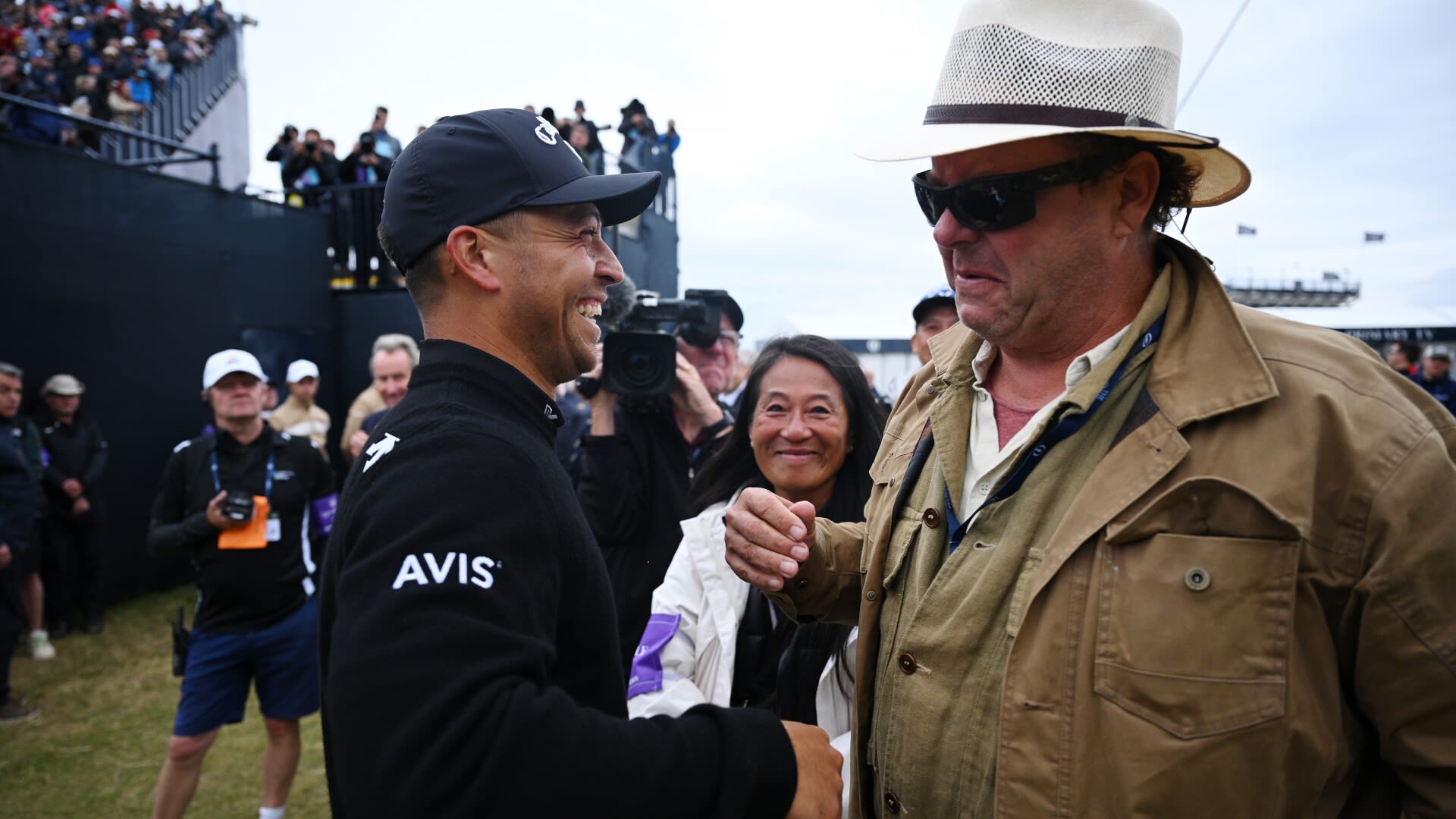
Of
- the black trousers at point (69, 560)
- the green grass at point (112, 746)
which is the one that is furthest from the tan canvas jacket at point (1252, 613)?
the black trousers at point (69, 560)

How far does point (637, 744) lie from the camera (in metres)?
1.16

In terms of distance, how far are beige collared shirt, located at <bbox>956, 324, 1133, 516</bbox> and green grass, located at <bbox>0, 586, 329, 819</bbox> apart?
397cm

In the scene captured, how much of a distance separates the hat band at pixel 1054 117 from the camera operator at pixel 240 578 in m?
3.52

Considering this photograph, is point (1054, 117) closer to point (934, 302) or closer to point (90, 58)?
point (934, 302)

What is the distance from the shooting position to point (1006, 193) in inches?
60.4

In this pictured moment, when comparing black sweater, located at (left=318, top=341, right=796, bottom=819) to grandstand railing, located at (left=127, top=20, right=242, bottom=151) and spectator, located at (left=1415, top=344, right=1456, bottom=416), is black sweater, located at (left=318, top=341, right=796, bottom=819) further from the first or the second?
spectator, located at (left=1415, top=344, right=1456, bottom=416)

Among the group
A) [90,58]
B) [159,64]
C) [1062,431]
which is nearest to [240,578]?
[1062,431]

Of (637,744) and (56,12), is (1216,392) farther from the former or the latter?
(56,12)

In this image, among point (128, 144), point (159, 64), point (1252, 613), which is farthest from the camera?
point (159, 64)

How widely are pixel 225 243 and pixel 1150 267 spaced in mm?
9796

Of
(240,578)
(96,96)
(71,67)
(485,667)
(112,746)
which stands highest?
(71,67)

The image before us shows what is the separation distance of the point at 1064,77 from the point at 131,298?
29.4 feet

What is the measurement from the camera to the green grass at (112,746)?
430 cm

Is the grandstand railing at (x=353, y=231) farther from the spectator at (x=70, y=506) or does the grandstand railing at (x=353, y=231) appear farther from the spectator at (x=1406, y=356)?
the spectator at (x=1406, y=356)
